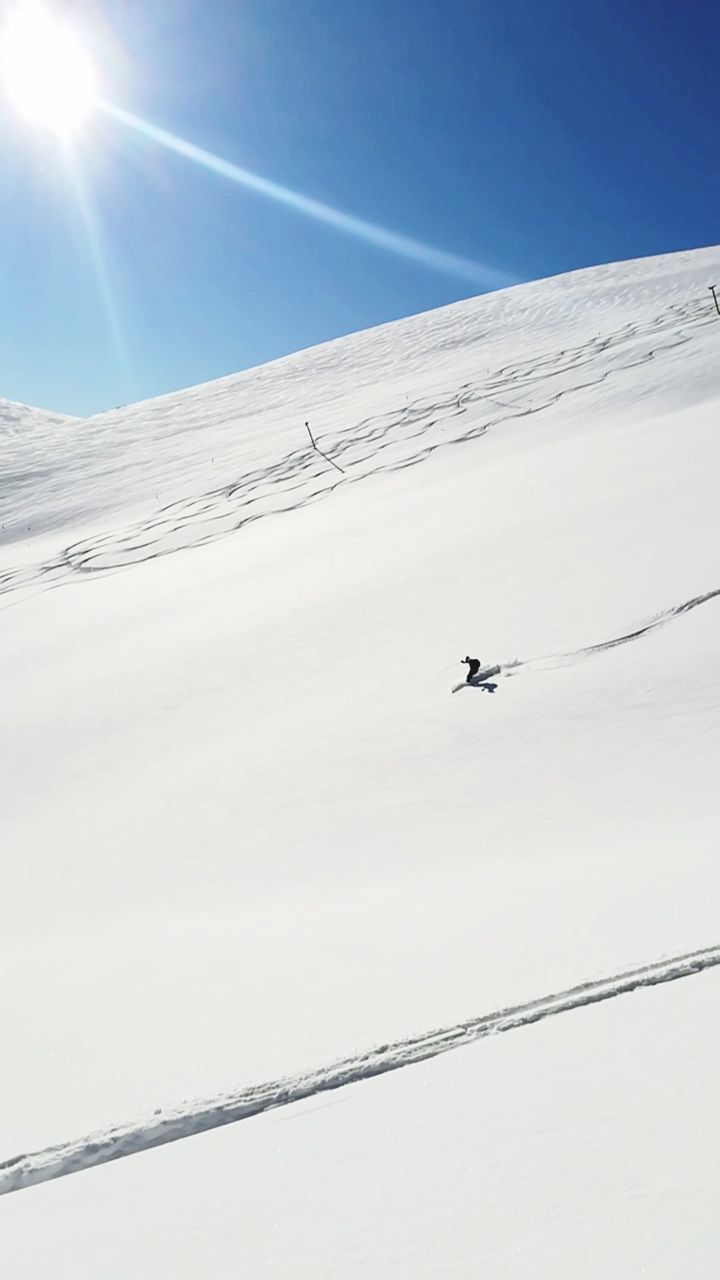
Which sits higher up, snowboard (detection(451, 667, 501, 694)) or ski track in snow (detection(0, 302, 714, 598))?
ski track in snow (detection(0, 302, 714, 598))

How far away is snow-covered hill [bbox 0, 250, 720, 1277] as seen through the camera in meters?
2.08

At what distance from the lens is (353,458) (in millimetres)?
16672

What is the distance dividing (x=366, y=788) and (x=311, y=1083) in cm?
288

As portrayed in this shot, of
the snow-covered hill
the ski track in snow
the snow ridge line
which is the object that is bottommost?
the snow ridge line

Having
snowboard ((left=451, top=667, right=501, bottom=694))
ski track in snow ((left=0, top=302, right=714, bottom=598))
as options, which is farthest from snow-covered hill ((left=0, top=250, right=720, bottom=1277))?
ski track in snow ((left=0, top=302, right=714, bottom=598))

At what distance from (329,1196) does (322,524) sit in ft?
36.4

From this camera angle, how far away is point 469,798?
4.37 meters

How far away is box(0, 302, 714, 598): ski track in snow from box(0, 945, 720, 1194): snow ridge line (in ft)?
40.9

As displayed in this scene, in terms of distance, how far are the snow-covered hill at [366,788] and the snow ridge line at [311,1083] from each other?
0.05m

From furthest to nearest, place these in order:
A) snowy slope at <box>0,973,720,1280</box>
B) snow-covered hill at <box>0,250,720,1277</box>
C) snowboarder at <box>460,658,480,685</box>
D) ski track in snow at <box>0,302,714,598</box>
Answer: ski track in snow at <box>0,302,714,598</box>
snowboarder at <box>460,658,480,685</box>
snow-covered hill at <box>0,250,720,1277</box>
snowy slope at <box>0,973,720,1280</box>

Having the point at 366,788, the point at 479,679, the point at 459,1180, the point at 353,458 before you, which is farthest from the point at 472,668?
the point at 353,458

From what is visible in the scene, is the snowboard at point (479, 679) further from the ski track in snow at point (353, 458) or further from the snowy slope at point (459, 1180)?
the ski track in snow at point (353, 458)

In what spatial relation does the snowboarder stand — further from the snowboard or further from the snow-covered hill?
the snow-covered hill

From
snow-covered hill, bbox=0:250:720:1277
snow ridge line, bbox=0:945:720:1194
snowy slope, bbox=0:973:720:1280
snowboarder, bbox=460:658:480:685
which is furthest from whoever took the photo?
snowboarder, bbox=460:658:480:685
